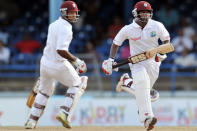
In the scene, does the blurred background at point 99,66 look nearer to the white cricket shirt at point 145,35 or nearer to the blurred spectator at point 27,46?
the blurred spectator at point 27,46

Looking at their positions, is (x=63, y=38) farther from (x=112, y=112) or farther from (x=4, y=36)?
(x=4, y=36)

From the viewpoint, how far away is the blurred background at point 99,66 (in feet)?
53.3

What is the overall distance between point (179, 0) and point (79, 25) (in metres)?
3.34

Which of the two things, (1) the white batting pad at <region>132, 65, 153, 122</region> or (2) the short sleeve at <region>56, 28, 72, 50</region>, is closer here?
(1) the white batting pad at <region>132, 65, 153, 122</region>

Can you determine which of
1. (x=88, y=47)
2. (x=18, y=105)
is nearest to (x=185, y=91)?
(x=88, y=47)

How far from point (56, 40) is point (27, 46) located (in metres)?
7.55

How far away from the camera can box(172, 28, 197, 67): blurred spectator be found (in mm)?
16875

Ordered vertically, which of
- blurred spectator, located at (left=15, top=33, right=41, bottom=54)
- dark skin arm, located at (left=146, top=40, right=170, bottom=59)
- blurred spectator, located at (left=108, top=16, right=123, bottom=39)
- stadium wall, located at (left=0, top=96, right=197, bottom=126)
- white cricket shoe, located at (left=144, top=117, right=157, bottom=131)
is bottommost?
stadium wall, located at (left=0, top=96, right=197, bottom=126)

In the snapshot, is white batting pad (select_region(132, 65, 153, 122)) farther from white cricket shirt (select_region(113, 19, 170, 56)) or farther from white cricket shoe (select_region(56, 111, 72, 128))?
white cricket shoe (select_region(56, 111, 72, 128))

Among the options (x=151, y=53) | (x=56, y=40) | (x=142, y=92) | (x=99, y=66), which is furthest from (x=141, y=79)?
(x=99, y=66)

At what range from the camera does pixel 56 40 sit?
11.2 metres

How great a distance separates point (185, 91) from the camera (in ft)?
54.9

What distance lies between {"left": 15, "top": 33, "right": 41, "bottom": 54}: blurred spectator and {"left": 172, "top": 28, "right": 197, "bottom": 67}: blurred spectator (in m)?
3.93

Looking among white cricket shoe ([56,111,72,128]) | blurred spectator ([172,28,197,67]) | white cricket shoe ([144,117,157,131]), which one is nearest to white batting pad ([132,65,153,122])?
white cricket shoe ([144,117,157,131])
